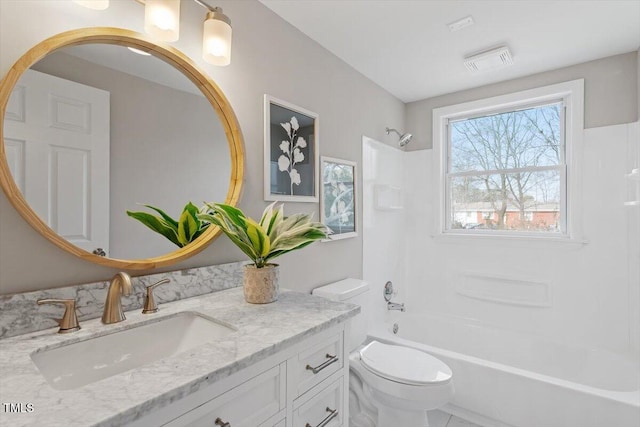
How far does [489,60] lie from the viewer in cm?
219

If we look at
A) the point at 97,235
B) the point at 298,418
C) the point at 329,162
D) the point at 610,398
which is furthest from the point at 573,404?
the point at 97,235

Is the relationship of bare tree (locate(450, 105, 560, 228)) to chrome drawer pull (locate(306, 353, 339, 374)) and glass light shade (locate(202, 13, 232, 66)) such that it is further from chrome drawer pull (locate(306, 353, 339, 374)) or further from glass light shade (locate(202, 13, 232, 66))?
glass light shade (locate(202, 13, 232, 66))

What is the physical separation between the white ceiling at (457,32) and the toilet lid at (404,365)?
1907 mm

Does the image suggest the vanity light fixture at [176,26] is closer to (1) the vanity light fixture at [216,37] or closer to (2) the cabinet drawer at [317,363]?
(1) the vanity light fixture at [216,37]

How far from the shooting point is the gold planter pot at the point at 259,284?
120 cm

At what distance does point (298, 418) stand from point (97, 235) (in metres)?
0.87

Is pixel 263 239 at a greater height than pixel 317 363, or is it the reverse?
pixel 263 239

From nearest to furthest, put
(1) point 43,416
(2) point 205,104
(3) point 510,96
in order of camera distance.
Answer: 1. (1) point 43,416
2. (2) point 205,104
3. (3) point 510,96

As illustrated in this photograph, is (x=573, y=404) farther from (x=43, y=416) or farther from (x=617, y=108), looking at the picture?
(x=43, y=416)

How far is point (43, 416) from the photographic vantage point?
20.8 inches

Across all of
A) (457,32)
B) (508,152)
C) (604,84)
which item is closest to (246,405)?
(457,32)

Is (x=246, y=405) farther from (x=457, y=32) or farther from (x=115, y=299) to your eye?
(x=457, y=32)

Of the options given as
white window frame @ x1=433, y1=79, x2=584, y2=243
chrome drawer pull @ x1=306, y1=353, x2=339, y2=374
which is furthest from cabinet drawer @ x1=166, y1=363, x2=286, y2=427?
white window frame @ x1=433, y1=79, x2=584, y2=243

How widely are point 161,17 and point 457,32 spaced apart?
166 centimetres
